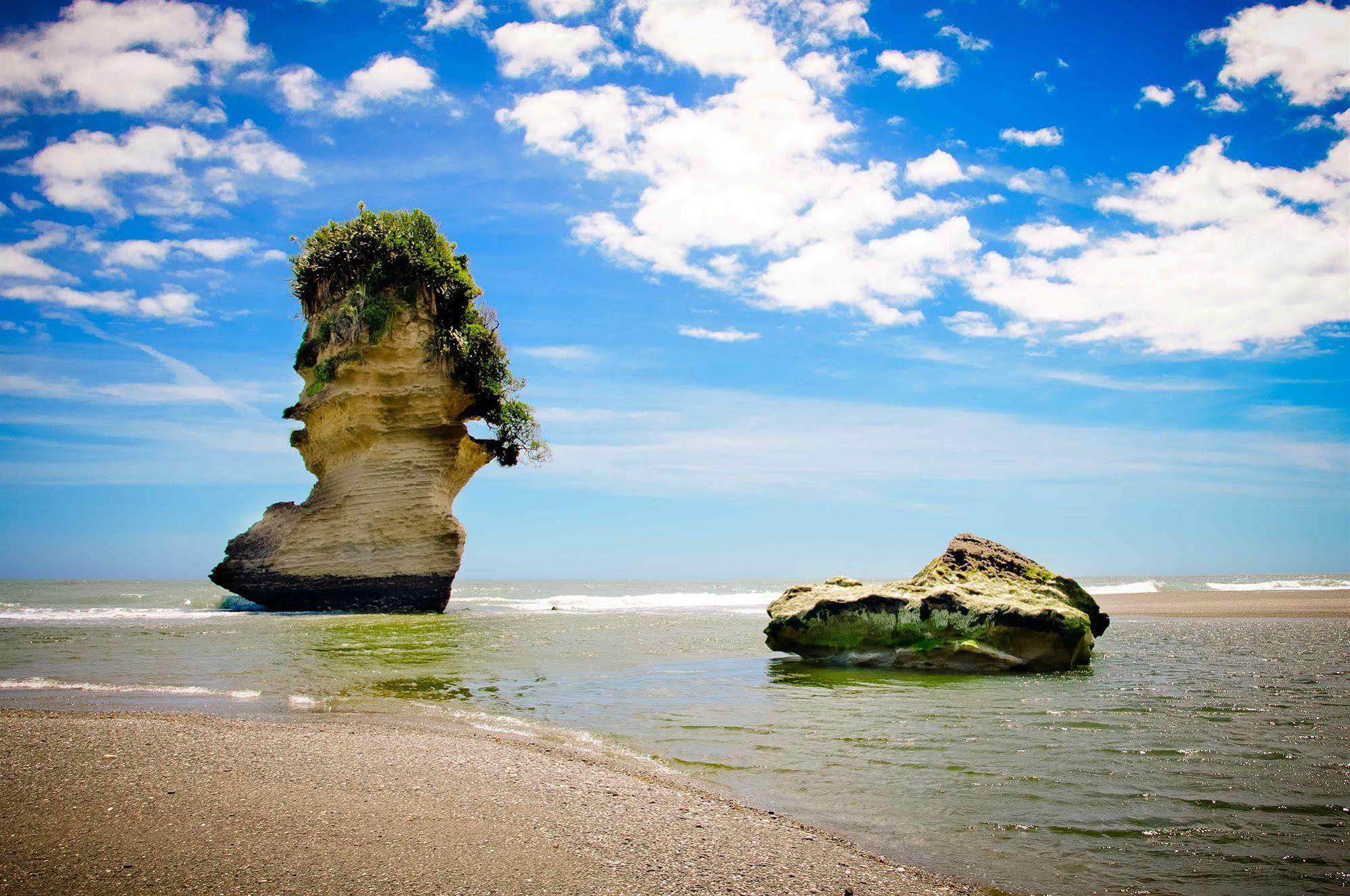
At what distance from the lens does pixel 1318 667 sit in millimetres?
11844

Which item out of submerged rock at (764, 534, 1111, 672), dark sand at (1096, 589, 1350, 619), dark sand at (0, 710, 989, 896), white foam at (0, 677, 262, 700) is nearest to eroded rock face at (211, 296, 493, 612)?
white foam at (0, 677, 262, 700)

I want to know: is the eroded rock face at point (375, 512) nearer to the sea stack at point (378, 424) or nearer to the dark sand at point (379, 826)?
the sea stack at point (378, 424)

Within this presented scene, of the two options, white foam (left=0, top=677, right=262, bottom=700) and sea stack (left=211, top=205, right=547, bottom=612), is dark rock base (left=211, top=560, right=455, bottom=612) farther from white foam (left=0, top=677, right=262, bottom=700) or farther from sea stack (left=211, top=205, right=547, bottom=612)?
white foam (left=0, top=677, right=262, bottom=700)

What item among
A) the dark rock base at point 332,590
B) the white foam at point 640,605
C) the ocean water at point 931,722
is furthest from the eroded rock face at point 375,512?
the ocean water at point 931,722

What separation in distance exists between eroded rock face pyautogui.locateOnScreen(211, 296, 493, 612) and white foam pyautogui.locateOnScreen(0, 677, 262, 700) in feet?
57.3

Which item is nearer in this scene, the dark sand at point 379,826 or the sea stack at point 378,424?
the dark sand at point 379,826

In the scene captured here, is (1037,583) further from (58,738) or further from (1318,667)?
(58,738)

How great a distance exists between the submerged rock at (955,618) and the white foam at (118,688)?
29.1 feet

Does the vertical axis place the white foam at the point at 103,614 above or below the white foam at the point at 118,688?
below

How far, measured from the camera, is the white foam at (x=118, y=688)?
368 inches

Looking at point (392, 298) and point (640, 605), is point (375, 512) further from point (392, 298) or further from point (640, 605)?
point (640, 605)

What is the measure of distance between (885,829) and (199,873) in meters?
4.01

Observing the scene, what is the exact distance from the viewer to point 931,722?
7.85 m

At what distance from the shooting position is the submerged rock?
12.0 metres
